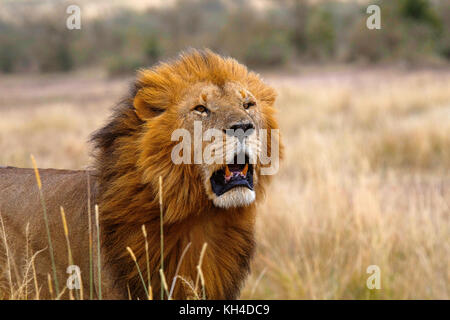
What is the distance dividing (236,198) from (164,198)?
0.38m

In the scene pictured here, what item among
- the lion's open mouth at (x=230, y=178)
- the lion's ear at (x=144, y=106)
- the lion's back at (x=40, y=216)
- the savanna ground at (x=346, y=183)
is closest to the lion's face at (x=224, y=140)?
the lion's open mouth at (x=230, y=178)

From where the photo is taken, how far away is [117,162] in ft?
10.1

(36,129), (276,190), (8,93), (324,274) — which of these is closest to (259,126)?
(324,274)

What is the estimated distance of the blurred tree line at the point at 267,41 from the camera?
968 inches

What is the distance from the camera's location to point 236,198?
2.96 meters

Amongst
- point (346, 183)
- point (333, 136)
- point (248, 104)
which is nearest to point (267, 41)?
point (333, 136)

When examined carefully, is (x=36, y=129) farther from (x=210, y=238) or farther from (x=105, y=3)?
(x=105, y=3)

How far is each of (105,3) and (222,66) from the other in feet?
324

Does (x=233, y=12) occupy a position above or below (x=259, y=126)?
above

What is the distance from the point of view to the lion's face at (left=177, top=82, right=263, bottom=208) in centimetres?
293

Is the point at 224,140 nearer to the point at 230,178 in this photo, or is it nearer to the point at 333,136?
the point at 230,178

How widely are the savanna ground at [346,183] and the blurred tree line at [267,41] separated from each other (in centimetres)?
768

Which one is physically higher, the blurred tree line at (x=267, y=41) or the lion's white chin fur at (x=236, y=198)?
the blurred tree line at (x=267, y=41)

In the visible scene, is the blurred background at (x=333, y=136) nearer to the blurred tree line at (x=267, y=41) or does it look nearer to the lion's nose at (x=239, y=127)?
the blurred tree line at (x=267, y=41)
